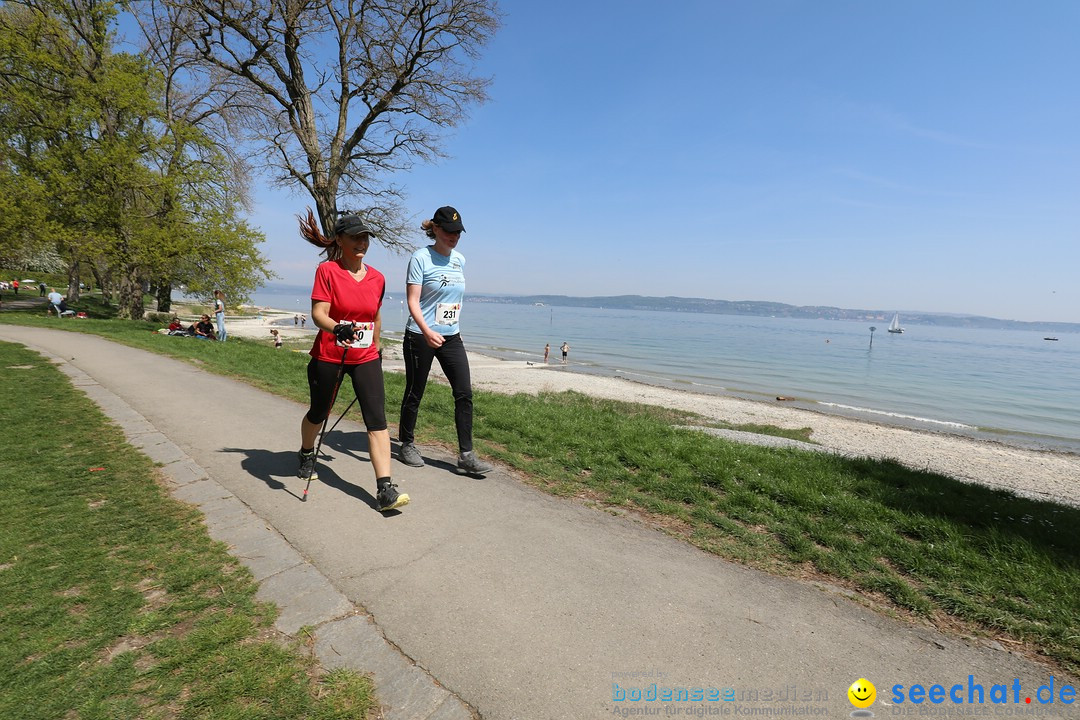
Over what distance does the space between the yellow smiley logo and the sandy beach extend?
290 inches

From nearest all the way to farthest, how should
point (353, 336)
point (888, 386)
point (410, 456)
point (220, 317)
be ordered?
point (353, 336) → point (410, 456) → point (220, 317) → point (888, 386)

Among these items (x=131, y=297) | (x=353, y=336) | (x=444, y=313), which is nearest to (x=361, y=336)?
(x=353, y=336)

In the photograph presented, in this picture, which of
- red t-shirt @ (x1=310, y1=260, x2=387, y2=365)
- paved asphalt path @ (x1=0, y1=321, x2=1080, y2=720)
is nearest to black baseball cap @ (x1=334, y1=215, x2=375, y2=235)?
red t-shirt @ (x1=310, y1=260, x2=387, y2=365)

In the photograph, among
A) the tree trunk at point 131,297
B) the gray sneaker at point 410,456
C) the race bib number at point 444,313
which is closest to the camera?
the race bib number at point 444,313

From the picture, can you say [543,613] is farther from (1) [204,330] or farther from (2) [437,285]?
(1) [204,330]

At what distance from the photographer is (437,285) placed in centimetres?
461

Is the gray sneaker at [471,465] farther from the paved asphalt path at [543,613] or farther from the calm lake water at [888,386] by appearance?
the calm lake water at [888,386]

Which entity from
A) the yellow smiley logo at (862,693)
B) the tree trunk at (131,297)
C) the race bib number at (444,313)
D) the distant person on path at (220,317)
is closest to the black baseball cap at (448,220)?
the race bib number at (444,313)

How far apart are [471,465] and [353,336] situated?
1.69 metres

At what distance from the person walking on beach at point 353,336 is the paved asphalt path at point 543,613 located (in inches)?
19.4

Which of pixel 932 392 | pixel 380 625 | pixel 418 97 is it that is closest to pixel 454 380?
pixel 380 625

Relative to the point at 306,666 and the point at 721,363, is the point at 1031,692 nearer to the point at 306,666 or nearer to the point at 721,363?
the point at 306,666

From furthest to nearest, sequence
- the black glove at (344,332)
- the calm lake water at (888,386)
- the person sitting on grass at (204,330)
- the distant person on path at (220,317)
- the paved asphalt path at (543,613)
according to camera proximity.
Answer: the calm lake water at (888,386)
the distant person on path at (220,317)
the person sitting on grass at (204,330)
the black glove at (344,332)
the paved asphalt path at (543,613)

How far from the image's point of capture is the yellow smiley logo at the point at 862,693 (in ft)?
6.96
